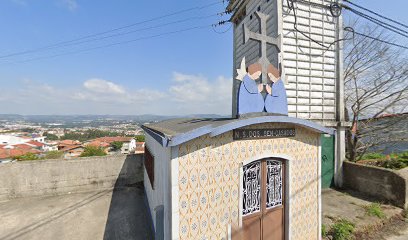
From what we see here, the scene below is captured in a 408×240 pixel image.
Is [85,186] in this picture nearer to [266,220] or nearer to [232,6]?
[266,220]

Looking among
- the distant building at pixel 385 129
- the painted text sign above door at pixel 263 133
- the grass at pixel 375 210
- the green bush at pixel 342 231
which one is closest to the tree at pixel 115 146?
the distant building at pixel 385 129

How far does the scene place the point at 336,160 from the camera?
9.73 metres

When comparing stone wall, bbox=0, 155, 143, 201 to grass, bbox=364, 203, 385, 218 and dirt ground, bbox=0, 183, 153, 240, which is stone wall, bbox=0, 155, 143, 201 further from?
grass, bbox=364, 203, 385, 218

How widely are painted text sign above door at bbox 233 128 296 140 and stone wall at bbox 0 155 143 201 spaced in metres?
6.89

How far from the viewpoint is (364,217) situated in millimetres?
6832

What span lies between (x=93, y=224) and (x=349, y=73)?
13.2m

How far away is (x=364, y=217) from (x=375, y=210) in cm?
55

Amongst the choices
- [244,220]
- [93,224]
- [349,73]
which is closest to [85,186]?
[93,224]

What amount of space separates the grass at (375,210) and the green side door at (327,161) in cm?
205

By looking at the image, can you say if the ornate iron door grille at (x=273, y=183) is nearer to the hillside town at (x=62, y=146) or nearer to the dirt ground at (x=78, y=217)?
the dirt ground at (x=78, y=217)

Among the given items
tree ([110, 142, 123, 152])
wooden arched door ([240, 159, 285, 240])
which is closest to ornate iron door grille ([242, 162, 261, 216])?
wooden arched door ([240, 159, 285, 240])

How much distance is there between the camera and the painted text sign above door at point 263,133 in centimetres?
437

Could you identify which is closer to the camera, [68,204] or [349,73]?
[68,204]

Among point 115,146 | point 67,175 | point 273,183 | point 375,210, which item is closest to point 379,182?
point 375,210
